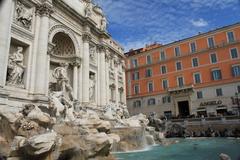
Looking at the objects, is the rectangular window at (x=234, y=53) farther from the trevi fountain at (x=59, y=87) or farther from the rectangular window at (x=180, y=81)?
the trevi fountain at (x=59, y=87)

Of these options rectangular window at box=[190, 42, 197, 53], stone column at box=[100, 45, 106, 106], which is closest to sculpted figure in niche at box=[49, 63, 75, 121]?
stone column at box=[100, 45, 106, 106]

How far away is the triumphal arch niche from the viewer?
1352cm

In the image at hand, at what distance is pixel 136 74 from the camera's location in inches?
1469

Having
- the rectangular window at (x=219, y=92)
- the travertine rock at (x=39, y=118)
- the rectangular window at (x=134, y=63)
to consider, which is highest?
the rectangular window at (x=134, y=63)

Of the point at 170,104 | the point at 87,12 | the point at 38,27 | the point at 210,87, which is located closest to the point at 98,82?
the point at 87,12

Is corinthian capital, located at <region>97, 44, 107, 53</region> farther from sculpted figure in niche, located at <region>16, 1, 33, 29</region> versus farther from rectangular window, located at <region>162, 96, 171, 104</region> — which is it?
rectangular window, located at <region>162, 96, 171, 104</region>

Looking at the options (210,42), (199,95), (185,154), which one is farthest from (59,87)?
(210,42)

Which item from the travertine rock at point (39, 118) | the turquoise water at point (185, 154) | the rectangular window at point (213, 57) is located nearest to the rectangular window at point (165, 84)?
the rectangular window at point (213, 57)

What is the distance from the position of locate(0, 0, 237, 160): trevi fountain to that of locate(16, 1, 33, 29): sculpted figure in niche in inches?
1.8

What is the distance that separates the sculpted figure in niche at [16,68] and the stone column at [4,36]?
946mm

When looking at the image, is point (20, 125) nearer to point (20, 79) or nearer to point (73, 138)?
point (73, 138)

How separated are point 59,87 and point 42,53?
293cm

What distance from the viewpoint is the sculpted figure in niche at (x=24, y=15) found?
578 inches

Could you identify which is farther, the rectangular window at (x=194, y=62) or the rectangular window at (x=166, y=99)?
the rectangular window at (x=166, y=99)
